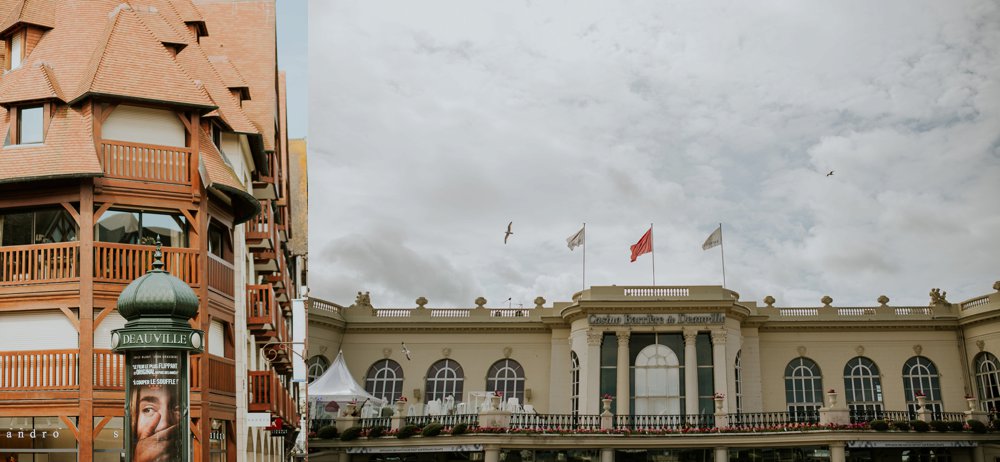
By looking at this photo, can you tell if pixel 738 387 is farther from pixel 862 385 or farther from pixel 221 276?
pixel 221 276

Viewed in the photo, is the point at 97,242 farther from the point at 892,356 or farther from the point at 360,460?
the point at 892,356

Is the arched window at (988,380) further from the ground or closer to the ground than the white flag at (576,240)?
closer to the ground

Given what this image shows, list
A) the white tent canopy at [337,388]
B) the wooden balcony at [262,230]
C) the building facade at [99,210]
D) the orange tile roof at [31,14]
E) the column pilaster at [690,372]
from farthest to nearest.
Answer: the column pilaster at [690,372], the white tent canopy at [337,388], the wooden balcony at [262,230], the orange tile roof at [31,14], the building facade at [99,210]

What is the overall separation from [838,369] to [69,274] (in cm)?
3656

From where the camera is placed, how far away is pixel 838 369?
160ft

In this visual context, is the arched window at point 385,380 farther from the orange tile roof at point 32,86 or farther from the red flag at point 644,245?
the orange tile roof at point 32,86

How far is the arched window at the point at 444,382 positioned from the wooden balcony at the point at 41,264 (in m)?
29.7

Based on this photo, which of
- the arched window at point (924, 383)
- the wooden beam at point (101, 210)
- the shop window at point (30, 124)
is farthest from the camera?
the arched window at point (924, 383)

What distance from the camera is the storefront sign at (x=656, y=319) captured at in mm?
45312

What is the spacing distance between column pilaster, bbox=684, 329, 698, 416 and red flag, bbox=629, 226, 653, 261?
390 cm

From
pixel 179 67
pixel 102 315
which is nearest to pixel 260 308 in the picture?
pixel 179 67

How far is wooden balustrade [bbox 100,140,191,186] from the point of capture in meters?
20.6

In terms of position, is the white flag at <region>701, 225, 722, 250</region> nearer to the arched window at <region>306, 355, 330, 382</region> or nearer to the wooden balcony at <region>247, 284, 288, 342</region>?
the arched window at <region>306, 355, 330, 382</region>

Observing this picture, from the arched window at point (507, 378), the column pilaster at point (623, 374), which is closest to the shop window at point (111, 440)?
the column pilaster at point (623, 374)
